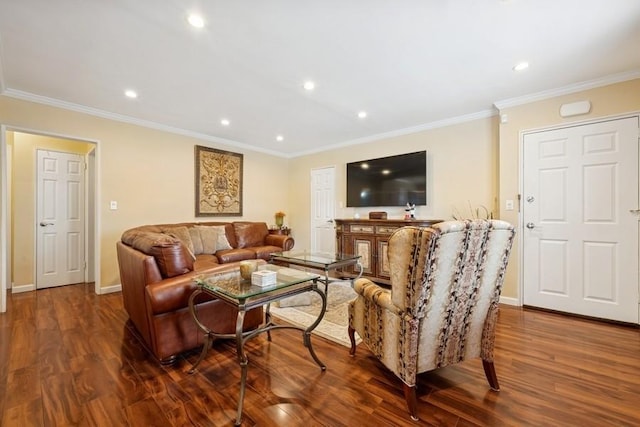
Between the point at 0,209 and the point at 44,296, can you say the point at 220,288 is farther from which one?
the point at 44,296

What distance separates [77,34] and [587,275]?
510 cm

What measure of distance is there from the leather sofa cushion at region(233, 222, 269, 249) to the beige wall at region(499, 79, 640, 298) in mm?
3773

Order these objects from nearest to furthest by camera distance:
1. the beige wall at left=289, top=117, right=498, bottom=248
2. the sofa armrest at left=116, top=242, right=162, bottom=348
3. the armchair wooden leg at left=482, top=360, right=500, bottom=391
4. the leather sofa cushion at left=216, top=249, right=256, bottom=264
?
the armchair wooden leg at left=482, top=360, right=500, bottom=391, the sofa armrest at left=116, top=242, right=162, bottom=348, the beige wall at left=289, top=117, right=498, bottom=248, the leather sofa cushion at left=216, top=249, right=256, bottom=264

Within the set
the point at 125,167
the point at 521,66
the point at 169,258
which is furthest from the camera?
the point at 125,167

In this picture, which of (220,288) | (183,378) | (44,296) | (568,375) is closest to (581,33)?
(568,375)

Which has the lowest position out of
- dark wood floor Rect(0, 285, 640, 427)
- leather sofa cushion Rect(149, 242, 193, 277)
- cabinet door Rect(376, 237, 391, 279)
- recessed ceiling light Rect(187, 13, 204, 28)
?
dark wood floor Rect(0, 285, 640, 427)

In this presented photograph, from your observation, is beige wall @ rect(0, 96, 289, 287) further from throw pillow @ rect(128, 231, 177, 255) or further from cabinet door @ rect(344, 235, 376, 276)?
cabinet door @ rect(344, 235, 376, 276)

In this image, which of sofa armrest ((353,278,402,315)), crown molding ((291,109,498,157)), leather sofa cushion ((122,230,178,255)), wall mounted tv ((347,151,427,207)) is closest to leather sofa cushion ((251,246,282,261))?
wall mounted tv ((347,151,427,207))

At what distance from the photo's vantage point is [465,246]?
135 centimetres

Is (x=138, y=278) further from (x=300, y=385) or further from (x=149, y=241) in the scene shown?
(x=300, y=385)

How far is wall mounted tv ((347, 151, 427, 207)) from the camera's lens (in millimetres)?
4066

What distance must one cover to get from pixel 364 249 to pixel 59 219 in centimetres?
459

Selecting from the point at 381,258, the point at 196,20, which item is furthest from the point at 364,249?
the point at 196,20

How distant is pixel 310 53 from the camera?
2.27 m
